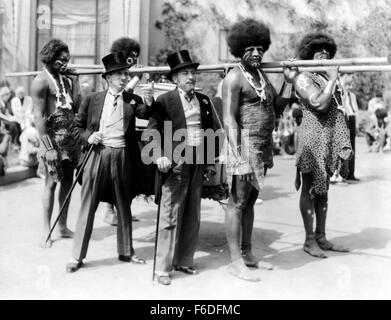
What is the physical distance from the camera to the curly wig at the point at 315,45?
5.26m

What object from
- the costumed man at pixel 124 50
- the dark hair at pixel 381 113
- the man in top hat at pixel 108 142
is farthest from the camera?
the dark hair at pixel 381 113

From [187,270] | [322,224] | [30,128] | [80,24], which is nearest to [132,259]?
[187,270]

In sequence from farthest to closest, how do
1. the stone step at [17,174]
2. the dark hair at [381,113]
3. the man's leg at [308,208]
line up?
1. the dark hair at [381,113]
2. the stone step at [17,174]
3. the man's leg at [308,208]

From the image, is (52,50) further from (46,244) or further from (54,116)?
(46,244)

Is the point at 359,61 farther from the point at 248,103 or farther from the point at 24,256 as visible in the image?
the point at 24,256

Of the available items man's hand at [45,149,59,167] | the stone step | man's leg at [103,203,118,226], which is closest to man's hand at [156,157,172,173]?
man's hand at [45,149,59,167]

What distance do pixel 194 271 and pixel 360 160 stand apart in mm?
9270

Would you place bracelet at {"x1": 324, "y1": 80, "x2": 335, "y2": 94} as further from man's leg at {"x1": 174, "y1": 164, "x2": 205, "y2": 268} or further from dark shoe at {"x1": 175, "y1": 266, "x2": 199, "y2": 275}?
dark shoe at {"x1": 175, "y1": 266, "x2": 199, "y2": 275}

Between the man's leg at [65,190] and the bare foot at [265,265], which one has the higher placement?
the man's leg at [65,190]

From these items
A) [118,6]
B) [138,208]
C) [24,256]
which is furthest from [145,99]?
[118,6]

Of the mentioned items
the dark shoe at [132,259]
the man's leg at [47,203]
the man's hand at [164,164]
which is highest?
the man's hand at [164,164]

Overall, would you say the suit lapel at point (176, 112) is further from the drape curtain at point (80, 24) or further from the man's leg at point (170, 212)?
the drape curtain at point (80, 24)

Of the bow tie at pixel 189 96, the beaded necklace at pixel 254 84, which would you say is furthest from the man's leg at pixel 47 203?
the beaded necklace at pixel 254 84

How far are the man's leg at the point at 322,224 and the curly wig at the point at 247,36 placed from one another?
1.72 metres
